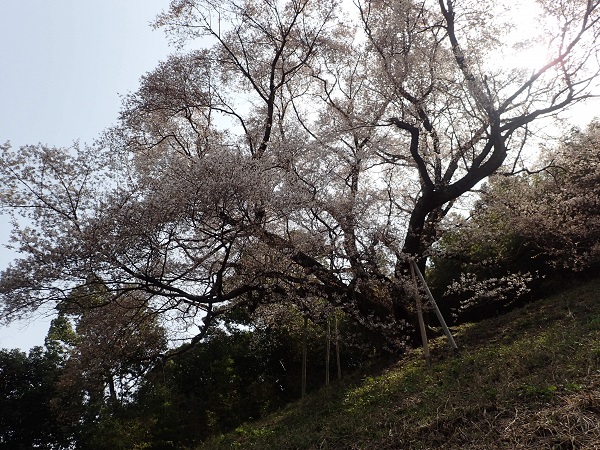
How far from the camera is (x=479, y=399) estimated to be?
4742mm

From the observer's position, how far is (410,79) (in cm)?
952

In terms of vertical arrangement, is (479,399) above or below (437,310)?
below

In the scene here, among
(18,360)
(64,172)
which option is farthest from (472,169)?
(18,360)

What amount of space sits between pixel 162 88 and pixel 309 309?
564 cm

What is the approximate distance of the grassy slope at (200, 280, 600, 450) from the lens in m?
3.85

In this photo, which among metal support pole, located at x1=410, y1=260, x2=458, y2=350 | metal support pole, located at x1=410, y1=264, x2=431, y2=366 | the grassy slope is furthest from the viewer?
metal support pole, located at x1=410, y1=260, x2=458, y2=350

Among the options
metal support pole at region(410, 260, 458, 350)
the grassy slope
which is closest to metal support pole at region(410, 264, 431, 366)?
metal support pole at region(410, 260, 458, 350)

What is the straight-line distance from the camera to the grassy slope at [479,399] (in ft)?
12.6

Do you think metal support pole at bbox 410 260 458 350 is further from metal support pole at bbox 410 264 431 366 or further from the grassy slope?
the grassy slope

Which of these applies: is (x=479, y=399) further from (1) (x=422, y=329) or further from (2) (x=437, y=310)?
(2) (x=437, y=310)

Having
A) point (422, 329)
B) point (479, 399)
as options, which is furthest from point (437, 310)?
point (479, 399)

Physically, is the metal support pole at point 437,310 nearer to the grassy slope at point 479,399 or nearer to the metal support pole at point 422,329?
the metal support pole at point 422,329

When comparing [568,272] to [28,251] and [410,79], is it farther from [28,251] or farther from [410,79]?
[28,251]

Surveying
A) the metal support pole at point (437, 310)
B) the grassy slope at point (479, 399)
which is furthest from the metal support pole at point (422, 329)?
the grassy slope at point (479, 399)
